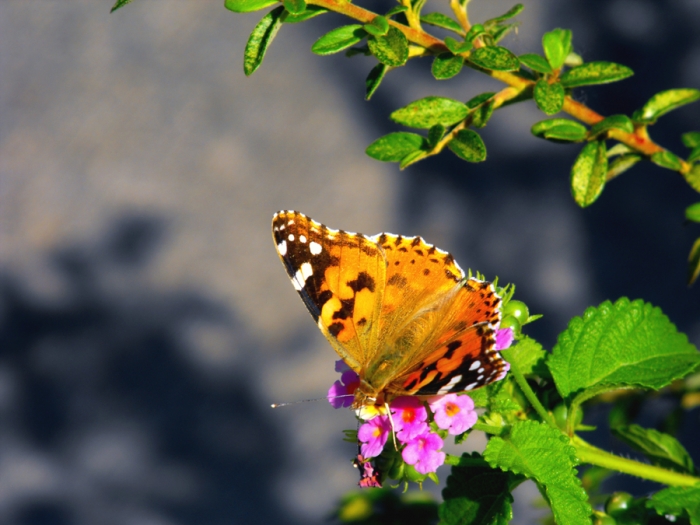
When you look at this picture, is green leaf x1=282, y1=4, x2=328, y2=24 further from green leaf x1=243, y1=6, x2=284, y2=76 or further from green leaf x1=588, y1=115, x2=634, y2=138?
green leaf x1=588, y1=115, x2=634, y2=138

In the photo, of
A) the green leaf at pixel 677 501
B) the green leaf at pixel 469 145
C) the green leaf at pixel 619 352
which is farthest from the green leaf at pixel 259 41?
the green leaf at pixel 677 501

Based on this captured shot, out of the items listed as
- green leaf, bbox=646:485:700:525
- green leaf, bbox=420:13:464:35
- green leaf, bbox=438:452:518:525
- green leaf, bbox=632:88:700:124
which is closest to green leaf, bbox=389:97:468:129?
green leaf, bbox=420:13:464:35

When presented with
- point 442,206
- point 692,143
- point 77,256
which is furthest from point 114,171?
point 692,143

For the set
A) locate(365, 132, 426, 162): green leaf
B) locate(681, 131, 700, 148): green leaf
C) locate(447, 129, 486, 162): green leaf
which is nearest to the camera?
locate(447, 129, 486, 162): green leaf

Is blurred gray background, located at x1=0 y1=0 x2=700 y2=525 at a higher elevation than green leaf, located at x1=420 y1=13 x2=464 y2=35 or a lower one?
lower

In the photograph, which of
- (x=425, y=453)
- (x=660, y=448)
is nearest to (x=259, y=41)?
(x=425, y=453)

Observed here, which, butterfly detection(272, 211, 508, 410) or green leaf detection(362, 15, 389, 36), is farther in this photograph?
butterfly detection(272, 211, 508, 410)

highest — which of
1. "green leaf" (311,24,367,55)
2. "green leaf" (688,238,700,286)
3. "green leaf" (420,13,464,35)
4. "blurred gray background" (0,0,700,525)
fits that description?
"green leaf" (311,24,367,55)
